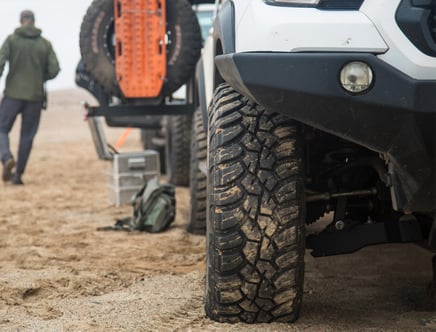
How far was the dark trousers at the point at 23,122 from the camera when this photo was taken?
31.0 feet

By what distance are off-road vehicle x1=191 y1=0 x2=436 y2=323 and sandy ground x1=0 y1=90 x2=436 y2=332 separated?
Answer: 0.94 ft

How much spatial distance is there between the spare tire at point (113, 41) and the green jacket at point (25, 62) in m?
3.43

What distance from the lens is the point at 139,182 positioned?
7.39m

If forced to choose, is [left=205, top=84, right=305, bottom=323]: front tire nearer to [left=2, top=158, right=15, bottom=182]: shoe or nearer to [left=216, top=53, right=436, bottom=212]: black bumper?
[left=216, top=53, right=436, bottom=212]: black bumper

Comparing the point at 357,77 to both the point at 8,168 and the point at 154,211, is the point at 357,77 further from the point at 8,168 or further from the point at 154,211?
the point at 8,168

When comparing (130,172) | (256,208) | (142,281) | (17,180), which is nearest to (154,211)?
(130,172)

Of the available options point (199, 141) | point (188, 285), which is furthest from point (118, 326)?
point (199, 141)

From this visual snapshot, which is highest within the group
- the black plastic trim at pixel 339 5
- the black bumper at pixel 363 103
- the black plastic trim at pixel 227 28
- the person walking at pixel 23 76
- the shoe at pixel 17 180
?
the black plastic trim at pixel 339 5

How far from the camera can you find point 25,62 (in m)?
9.38

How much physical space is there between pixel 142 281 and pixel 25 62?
5.80m

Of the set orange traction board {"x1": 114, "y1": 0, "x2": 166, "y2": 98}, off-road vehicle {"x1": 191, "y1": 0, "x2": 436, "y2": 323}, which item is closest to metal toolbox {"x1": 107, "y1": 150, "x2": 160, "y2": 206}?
orange traction board {"x1": 114, "y1": 0, "x2": 166, "y2": 98}

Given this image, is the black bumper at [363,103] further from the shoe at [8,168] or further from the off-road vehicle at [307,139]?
the shoe at [8,168]

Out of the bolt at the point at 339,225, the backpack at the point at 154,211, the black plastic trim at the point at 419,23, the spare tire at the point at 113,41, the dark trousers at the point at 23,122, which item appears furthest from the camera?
the dark trousers at the point at 23,122

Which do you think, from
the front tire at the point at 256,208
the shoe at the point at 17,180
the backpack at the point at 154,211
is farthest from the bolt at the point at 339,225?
the shoe at the point at 17,180
